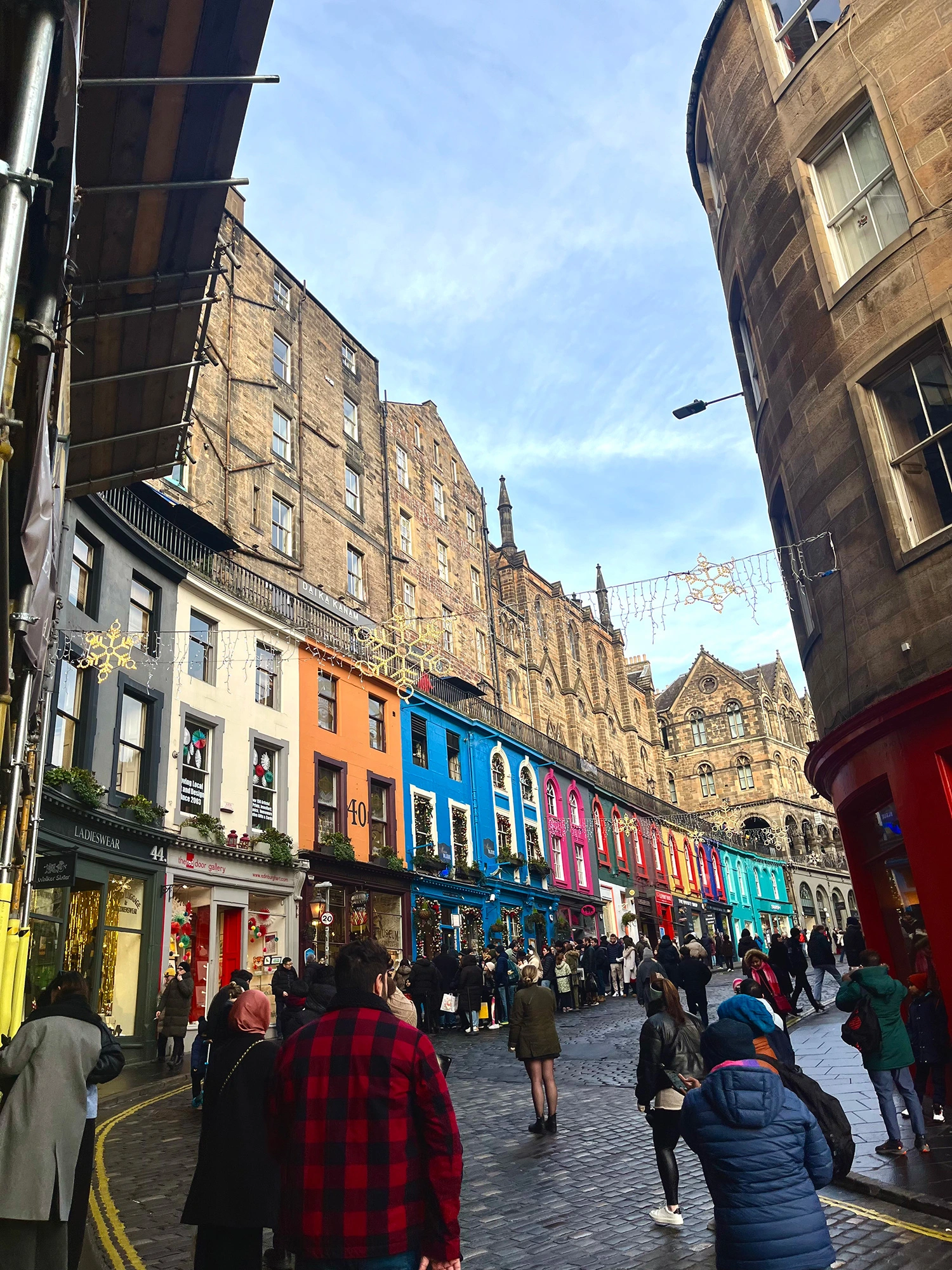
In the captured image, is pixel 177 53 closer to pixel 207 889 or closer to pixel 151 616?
pixel 151 616

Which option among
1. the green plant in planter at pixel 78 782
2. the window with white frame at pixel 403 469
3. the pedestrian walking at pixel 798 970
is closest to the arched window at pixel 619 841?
the window with white frame at pixel 403 469

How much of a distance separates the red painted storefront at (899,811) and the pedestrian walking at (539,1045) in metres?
3.71

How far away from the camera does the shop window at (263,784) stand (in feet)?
73.1

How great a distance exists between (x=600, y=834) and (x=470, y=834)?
1246 cm

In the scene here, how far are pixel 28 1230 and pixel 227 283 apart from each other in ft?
92.3

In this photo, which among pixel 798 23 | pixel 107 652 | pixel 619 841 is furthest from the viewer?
pixel 619 841

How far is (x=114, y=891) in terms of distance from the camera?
17.5 m

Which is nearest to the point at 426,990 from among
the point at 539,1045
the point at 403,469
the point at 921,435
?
the point at 539,1045

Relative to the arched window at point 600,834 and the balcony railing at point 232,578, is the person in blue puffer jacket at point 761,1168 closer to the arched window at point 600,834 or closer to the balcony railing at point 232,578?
the balcony railing at point 232,578

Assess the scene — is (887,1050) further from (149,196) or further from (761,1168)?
(149,196)

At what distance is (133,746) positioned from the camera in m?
18.9

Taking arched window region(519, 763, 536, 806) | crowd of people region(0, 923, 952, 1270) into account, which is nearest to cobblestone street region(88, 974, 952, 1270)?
crowd of people region(0, 923, 952, 1270)

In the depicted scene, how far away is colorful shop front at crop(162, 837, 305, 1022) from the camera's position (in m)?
19.1

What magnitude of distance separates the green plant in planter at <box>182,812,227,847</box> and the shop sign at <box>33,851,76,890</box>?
457cm
